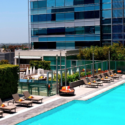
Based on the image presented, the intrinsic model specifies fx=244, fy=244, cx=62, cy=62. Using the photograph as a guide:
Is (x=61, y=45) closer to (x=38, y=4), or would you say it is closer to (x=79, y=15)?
(x=79, y=15)

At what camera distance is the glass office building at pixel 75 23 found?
4638cm

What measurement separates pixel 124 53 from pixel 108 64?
5753mm

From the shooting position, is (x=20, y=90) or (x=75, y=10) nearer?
(x=20, y=90)

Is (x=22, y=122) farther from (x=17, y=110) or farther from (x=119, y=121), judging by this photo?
(x=119, y=121)

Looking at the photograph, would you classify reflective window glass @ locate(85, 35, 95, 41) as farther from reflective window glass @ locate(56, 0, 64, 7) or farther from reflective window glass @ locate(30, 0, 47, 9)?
reflective window glass @ locate(30, 0, 47, 9)

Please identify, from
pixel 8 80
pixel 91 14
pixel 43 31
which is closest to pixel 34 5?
pixel 43 31

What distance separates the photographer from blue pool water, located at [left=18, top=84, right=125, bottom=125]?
1488 centimetres

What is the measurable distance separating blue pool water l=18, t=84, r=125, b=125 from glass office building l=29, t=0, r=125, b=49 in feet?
89.2

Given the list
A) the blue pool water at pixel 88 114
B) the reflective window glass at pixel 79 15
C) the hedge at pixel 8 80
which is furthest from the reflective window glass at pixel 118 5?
the hedge at pixel 8 80

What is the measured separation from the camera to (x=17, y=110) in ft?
54.0

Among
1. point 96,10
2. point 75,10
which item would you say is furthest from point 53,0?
point 96,10

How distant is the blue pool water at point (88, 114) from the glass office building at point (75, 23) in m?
27.2

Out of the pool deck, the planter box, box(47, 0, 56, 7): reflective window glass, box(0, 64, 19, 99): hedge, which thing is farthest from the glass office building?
box(0, 64, 19, 99): hedge

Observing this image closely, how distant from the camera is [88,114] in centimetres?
1662
